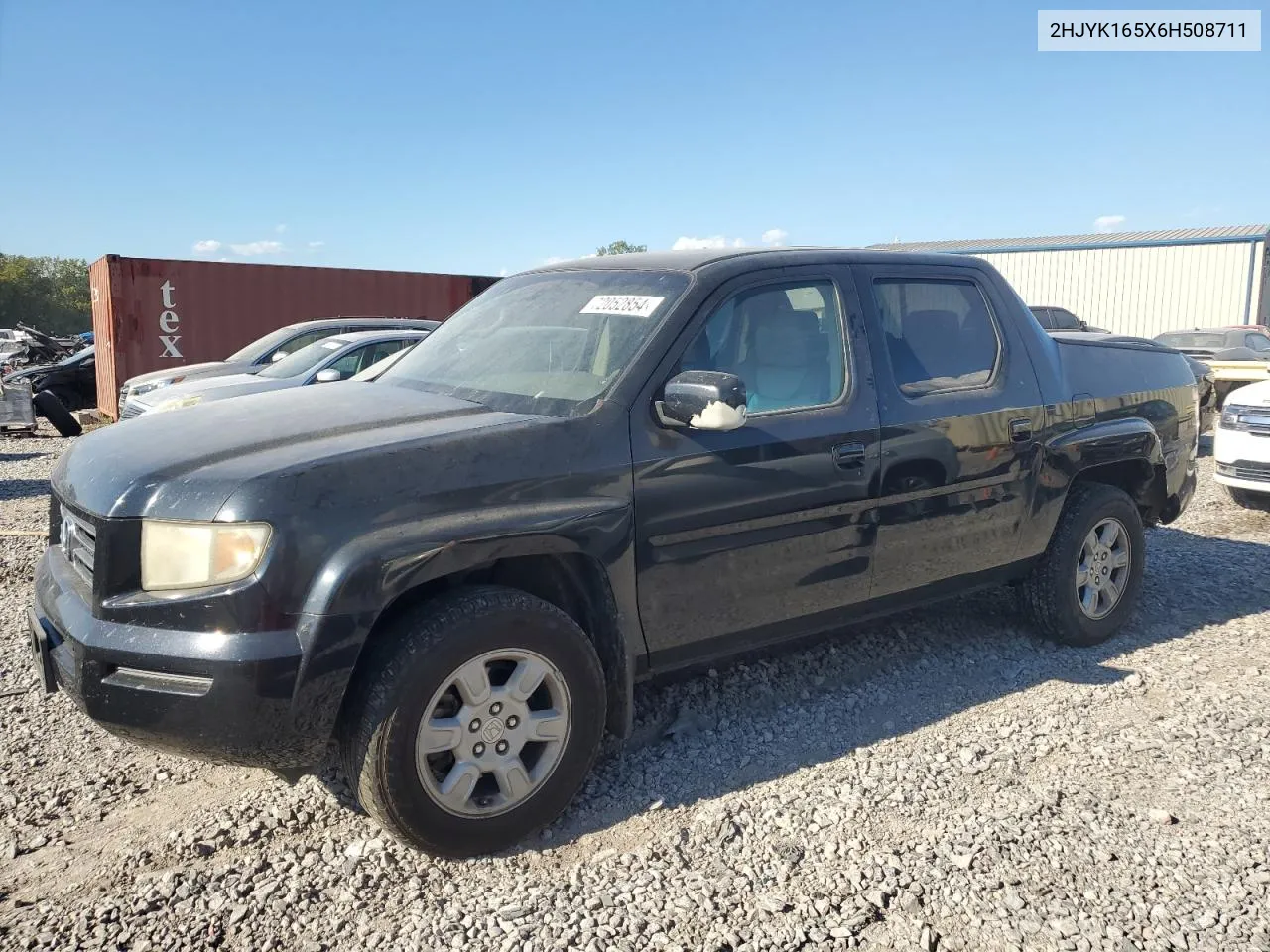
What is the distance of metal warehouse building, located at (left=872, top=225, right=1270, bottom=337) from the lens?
2752 cm

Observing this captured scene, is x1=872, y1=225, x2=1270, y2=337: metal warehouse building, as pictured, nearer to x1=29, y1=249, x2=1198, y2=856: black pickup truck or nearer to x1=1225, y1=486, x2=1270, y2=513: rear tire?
x1=1225, y1=486, x2=1270, y2=513: rear tire

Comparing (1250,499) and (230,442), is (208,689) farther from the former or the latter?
(1250,499)

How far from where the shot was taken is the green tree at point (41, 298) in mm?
56562

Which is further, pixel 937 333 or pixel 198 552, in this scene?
pixel 937 333

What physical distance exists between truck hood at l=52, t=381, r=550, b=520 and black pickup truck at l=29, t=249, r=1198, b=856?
0.01 meters

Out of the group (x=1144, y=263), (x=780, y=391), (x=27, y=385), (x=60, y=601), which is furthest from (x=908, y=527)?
(x=1144, y=263)

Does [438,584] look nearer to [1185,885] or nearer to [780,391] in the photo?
[780,391]

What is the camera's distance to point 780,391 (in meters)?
3.54

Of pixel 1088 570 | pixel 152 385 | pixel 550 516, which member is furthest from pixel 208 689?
pixel 152 385

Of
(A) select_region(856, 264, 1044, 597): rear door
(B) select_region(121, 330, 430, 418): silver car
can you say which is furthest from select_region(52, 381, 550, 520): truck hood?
(B) select_region(121, 330, 430, 418): silver car

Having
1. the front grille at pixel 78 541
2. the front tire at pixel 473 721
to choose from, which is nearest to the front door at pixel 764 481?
the front tire at pixel 473 721

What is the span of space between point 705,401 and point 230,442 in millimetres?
1435

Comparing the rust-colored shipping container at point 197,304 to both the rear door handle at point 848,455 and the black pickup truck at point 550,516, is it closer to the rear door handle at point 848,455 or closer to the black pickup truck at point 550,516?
the black pickup truck at point 550,516

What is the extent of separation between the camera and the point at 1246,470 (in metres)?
7.53
